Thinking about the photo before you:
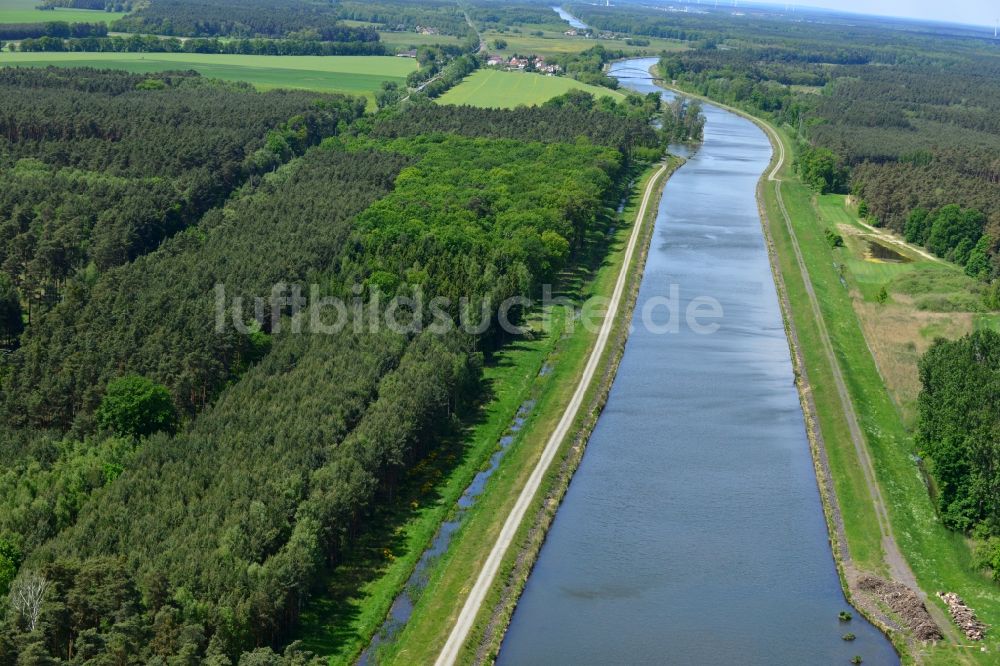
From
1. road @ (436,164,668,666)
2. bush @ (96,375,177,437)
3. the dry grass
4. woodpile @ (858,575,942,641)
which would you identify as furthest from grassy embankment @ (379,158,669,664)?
the dry grass

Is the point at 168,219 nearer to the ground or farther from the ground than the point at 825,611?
farther from the ground

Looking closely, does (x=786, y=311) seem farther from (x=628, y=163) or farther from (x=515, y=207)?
(x=628, y=163)

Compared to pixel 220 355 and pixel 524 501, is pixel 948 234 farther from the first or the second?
pixel 220 355

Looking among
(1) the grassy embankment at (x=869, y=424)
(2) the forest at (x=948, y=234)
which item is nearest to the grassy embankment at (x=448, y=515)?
(1) the grassy embankment at (x=869, y=424)

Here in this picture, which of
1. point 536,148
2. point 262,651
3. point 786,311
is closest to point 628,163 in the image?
point 536,148

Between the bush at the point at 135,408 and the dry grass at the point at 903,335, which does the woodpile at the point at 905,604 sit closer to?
the dry grass at the point at 903,335

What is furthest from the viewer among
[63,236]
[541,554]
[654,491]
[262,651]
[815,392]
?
[63,236]

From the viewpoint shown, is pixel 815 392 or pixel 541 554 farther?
pixel 815 392
